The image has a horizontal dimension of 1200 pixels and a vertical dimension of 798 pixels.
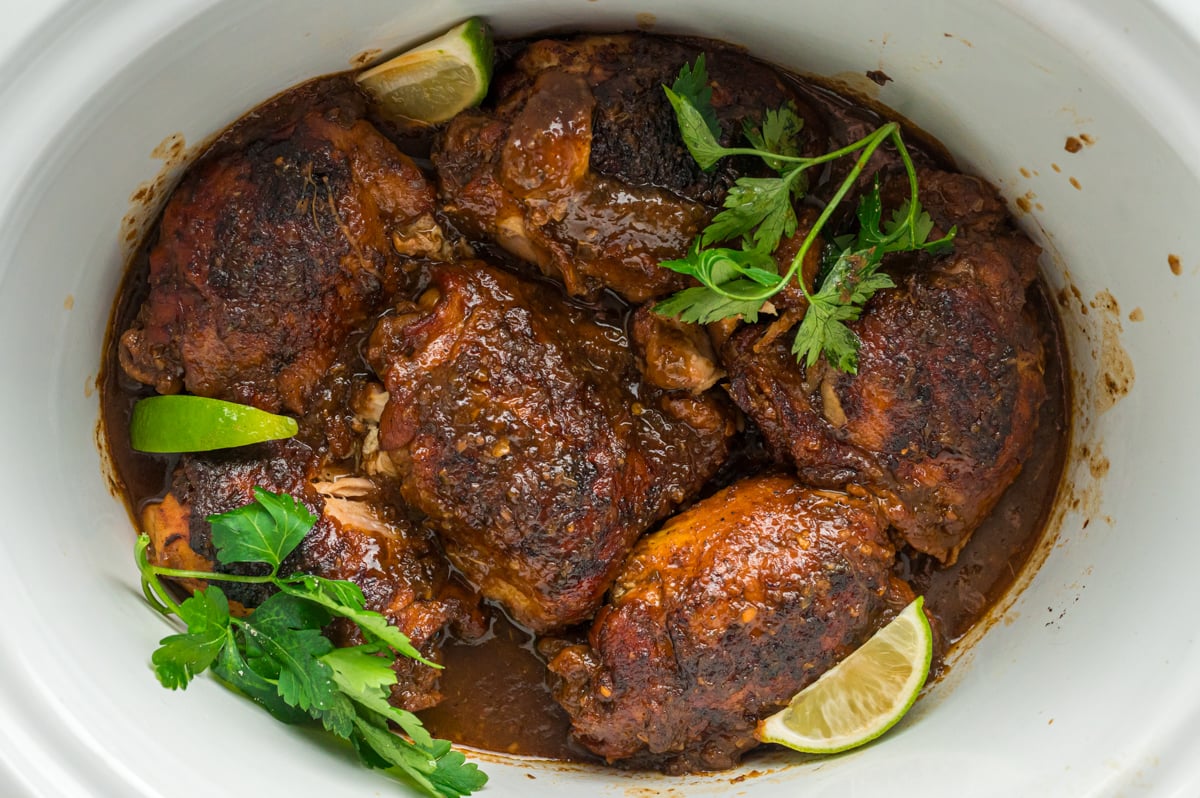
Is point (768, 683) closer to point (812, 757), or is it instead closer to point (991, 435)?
point (812, 757)

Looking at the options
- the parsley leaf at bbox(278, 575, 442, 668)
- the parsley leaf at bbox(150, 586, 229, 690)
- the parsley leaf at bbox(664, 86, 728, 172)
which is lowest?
the parsley leaf at bbox(150, 586, 229, 690)

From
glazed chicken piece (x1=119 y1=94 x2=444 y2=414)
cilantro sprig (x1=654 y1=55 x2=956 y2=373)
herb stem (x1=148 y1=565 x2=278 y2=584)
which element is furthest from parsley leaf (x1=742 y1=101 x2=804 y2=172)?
herb stem (x1=148 y1=565 x2=278 y2=584)

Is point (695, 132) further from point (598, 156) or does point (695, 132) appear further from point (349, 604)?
point (349, 604)

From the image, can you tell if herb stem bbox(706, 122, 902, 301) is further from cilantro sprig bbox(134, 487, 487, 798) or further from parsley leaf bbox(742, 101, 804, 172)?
cilantro sprig bbox(134, 487, 487, 798)

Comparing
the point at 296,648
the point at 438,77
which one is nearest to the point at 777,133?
the point at 438,77

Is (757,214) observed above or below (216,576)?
above

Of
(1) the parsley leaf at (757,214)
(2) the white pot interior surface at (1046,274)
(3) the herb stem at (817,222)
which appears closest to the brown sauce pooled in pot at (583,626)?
(2) the white pot interior surface at (1046,274)
